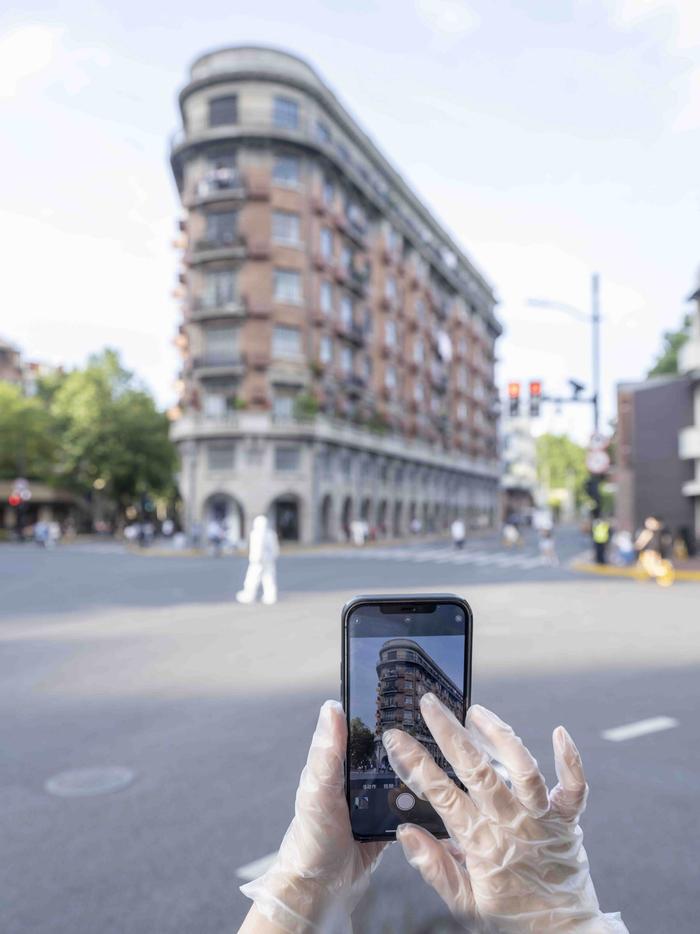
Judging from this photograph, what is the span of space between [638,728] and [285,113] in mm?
47146

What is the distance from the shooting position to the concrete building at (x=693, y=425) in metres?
31.8

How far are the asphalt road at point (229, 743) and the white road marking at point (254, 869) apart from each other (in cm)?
5

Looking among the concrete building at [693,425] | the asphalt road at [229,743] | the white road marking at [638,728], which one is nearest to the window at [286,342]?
the concrete building at [693,425]

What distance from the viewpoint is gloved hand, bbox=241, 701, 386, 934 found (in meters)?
1.32

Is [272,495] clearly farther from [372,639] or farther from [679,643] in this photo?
[372,639]

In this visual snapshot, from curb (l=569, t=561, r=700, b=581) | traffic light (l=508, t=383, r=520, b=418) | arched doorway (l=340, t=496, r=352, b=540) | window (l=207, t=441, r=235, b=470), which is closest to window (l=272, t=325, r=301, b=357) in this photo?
window (l=207, t=441, r=235, b=470)

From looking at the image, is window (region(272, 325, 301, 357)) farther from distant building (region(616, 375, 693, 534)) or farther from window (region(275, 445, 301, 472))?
distant building (region(616, 375, 693, 534))

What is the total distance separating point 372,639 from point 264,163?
1928 inches

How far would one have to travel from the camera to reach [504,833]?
131 cm

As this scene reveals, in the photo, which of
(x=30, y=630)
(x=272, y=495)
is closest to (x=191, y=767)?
(x=30, y=630)

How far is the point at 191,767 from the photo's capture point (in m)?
5.27

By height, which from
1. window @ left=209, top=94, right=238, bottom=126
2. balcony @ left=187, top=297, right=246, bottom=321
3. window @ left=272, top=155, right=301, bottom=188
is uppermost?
window @ left=209, top=94, right=238, bottom=126

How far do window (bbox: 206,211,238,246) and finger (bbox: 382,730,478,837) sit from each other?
47.4 metres

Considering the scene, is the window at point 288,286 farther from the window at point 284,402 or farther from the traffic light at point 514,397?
the traffic light at point 514,397
